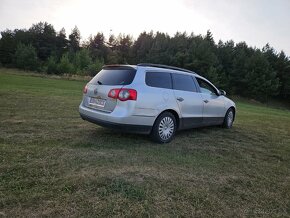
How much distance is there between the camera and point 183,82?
7168mm

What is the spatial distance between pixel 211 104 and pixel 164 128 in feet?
6.98

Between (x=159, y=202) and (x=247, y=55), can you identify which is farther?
(x=247, y=55)

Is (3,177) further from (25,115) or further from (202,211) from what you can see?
(25,115)

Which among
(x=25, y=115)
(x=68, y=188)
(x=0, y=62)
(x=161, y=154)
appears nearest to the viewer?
(x=68, y=188)

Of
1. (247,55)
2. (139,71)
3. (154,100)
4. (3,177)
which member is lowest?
(3,177)

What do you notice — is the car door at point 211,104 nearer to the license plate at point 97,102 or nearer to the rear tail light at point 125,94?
the rear tail light at point 125,94

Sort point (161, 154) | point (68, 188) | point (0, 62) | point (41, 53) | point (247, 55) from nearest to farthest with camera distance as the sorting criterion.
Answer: point (68, 188) < point (161, 154) < point (247, 55) < point (0, 62) < point (41, 53)

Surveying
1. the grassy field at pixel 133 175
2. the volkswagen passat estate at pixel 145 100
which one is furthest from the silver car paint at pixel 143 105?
the grassy field at pixel 133 175

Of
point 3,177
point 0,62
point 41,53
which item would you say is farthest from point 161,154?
point 41,53

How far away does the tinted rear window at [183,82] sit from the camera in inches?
272

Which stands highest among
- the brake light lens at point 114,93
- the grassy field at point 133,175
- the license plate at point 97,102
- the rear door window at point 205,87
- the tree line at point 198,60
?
the tree line at point 198,60

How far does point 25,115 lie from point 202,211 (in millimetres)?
6797

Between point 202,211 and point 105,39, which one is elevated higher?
point 105,39

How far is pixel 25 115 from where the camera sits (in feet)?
28.1
